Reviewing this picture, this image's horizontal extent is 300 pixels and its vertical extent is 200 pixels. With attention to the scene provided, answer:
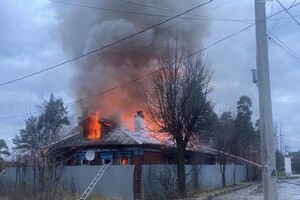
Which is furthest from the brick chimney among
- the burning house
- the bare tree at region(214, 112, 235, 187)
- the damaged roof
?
the bare tree at region(214, 112, 235, 187)

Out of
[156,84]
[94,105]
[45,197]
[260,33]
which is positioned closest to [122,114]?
[94,105]

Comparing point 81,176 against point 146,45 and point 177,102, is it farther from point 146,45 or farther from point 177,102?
point 146,45

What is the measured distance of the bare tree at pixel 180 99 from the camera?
21.7 meters

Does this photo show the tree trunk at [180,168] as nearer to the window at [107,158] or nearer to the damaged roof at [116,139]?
the damaged roof at [116,139]

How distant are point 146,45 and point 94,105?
550 centimetres

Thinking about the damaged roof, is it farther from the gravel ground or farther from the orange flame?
the gravel ground

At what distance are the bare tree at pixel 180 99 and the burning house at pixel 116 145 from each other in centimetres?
376

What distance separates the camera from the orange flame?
93.0 ft

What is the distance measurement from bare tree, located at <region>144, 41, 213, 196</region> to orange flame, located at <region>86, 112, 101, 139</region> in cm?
649

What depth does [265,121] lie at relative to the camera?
1057 centimetres

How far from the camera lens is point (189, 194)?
22234 mm

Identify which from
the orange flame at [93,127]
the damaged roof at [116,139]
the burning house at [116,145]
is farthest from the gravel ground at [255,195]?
the orange flame at [93,127]

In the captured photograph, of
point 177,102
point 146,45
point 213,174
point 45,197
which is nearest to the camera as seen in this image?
point 45,197

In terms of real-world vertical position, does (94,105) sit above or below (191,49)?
below
